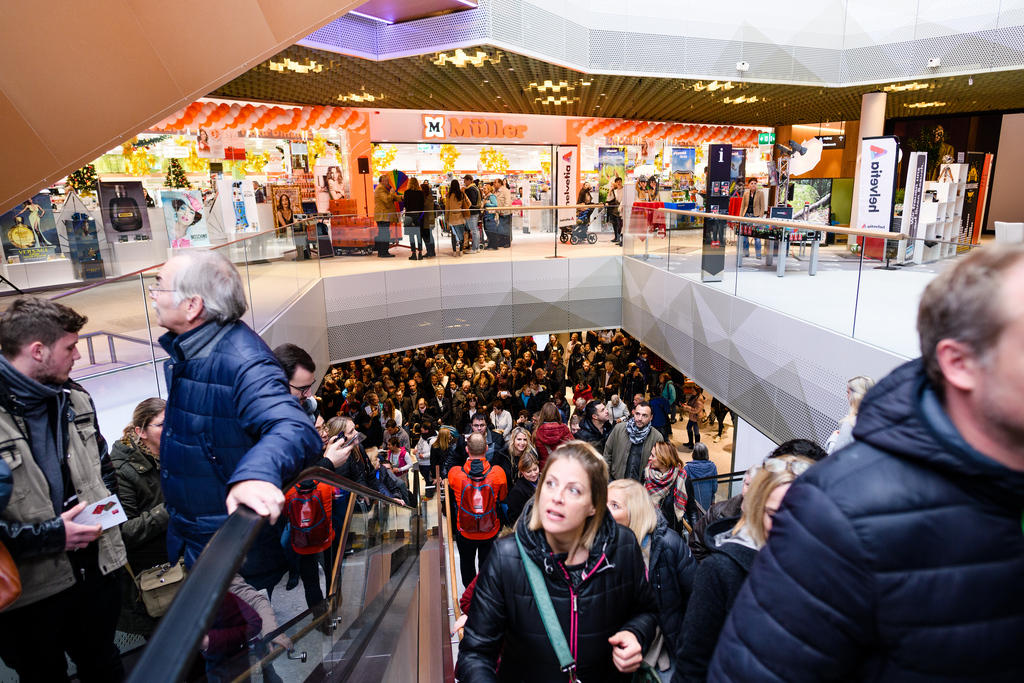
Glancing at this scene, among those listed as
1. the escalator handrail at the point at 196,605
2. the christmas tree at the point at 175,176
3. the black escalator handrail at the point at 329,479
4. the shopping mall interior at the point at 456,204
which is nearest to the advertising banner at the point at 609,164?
the shopping mall interior at the point at 456,204

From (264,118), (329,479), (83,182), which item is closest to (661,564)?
(329,479)

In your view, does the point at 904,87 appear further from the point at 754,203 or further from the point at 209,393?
the point at 209,393

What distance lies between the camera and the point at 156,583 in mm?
2373

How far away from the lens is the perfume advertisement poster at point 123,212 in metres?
10.5

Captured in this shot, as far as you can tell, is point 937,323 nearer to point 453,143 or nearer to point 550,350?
point 550,350

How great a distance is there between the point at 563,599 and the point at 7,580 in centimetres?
171

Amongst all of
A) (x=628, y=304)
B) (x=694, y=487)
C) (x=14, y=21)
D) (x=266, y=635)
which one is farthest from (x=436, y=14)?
(x=266, y=635)

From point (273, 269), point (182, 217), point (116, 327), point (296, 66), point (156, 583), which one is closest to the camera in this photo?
point (156, 583)

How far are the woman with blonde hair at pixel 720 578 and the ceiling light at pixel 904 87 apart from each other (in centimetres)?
1530

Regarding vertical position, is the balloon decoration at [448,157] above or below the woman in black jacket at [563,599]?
above

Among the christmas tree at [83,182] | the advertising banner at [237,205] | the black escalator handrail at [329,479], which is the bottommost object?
the black escalator handrail at [329,479]

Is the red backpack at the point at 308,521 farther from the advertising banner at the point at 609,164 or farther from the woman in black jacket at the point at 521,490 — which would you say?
the advertising banner at the point at 609,164

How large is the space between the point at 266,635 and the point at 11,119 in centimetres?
552

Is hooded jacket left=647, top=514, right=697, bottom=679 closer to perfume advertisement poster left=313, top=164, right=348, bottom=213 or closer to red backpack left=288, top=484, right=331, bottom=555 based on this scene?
red backpack left=288, top=484, right=331, bottom=555
